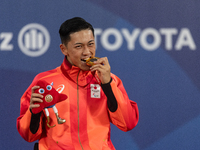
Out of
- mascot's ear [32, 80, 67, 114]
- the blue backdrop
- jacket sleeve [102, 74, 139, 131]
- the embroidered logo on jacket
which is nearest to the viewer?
mascot's ear [32, 80, 67, 114]

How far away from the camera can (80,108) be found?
1633 mm

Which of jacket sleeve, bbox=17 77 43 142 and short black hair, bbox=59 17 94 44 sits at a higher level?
short black hair, bbox=59 17 94 44

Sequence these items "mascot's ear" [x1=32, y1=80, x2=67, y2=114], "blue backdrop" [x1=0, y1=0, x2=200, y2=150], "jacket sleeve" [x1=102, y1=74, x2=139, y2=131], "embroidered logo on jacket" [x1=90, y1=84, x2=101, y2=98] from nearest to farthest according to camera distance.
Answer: "mascot's ear" [x1=32, y1=80, x2=67, y2=114] → "jacket sleeve" [x1=102, y1=74, x2=139, y2=131] → "embroidered logo on jacket" [x1=90, y1=84, x2=101, y2=98] → "blue backdrop" [x1=0, y1=0, x2=200, y2=150]

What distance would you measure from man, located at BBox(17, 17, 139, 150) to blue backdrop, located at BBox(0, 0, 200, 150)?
0.71m

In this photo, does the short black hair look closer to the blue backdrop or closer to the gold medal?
the gold medal

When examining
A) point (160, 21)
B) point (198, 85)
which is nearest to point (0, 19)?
point (160, 21)

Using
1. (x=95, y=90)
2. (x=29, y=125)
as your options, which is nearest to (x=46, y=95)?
(x=29, y=125)

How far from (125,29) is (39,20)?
2.37 ft

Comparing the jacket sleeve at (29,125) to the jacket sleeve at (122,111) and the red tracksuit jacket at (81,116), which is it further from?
the jacket sleeve at (122,111)

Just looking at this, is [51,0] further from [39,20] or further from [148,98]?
[148,98]

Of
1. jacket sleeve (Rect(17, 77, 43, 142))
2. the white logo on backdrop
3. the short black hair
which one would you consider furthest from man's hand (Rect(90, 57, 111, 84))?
the white logo on backdrop

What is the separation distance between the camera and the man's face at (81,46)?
5.26 ft

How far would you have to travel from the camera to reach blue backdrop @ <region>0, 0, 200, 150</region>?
92.0 inches

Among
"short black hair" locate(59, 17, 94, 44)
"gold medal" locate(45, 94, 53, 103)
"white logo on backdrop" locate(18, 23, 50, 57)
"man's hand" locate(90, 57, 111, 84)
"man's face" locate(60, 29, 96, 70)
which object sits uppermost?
"white logo on backdrop" locate(18, 23, 50, 57)
